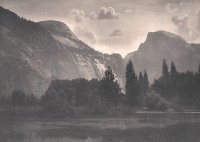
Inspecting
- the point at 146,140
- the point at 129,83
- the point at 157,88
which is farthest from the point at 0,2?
the point at 157,88

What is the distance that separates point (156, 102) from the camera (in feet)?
348

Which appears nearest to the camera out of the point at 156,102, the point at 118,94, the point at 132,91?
the point at 156,102

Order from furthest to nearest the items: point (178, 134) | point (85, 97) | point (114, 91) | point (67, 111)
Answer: point (85, 97)
point (114, 91)
point (67, 111)
point (178, 134)

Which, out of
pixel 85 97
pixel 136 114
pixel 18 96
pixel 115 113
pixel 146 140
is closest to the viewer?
pixel 146 140

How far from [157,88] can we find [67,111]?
52.1m

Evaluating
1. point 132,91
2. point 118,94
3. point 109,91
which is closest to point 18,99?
point 109,91

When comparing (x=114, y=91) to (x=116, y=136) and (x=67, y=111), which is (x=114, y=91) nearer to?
(x=67, y=111)

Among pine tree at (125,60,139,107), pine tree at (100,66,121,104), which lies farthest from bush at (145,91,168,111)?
pine tree at (100,66,121,104)

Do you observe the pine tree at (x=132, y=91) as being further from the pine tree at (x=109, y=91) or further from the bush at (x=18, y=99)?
the bush at (x=18, y=99)

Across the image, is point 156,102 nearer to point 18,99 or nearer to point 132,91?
point 132,91

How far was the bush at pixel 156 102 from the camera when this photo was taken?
338ft

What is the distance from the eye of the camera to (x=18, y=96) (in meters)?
154

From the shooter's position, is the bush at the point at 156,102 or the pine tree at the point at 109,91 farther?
the pine tree at the point at 109,91

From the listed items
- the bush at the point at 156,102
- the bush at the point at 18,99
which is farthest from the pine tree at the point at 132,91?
the bush at the point at 18,99
